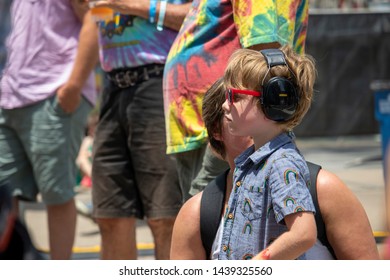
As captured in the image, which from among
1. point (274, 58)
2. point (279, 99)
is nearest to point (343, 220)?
point (279, 99)

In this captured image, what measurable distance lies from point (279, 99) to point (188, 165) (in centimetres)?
106

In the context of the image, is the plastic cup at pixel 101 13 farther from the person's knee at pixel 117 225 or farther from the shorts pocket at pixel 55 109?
the person's knee at pixel 117 225

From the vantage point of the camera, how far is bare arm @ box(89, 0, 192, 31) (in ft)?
13.1

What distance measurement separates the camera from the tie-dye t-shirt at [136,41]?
4.20m

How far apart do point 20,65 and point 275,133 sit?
246 centimetres

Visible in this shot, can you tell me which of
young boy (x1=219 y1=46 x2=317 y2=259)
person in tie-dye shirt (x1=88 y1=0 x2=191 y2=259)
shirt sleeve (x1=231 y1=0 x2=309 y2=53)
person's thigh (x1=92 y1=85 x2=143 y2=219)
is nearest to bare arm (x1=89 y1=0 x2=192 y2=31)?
person in tie-dye shirt (x1=88 y1=0 x2=191 y2=259)

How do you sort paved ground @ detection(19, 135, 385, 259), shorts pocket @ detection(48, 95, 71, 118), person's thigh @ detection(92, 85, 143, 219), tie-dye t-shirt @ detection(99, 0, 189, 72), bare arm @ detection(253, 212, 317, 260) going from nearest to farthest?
bare arm @ detection(253, 212, 317, 260) → tie-dye t-shirt @ detection(99, 0, 189, 72) → person's thigh @ detection(92, 85, 143, 219) → shorts pocket @ detection(48, 95, 71, 118) → paved ground @ detection(19, 135, 385, 259)

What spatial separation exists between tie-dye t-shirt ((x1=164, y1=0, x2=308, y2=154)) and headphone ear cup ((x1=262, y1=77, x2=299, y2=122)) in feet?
2.11

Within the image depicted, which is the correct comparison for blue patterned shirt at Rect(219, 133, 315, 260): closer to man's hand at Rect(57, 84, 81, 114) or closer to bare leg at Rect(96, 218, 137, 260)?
bare leg at Rect(96, 218, 137, 260)

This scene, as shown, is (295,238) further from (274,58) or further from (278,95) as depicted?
(274,58)

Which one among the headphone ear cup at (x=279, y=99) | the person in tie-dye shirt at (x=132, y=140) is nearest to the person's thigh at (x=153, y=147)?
the person in tie-dye shirt at (x=132, y=140)

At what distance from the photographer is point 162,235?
4.39 metres

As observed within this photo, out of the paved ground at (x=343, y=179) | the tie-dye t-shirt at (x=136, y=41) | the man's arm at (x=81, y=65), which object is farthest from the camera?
the paved ground at (x=343, y=179)

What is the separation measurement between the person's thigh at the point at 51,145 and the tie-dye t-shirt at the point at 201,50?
138cm
